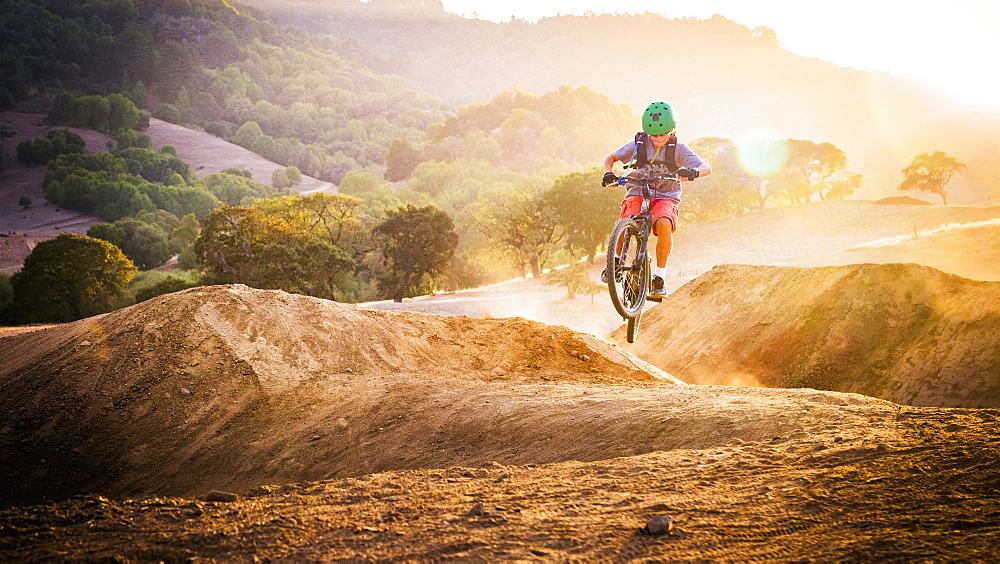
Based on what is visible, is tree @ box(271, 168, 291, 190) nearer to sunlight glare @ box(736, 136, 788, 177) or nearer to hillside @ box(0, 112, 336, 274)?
hillside @ box(0, 112, 336, 274)

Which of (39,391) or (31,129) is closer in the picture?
(39,391)

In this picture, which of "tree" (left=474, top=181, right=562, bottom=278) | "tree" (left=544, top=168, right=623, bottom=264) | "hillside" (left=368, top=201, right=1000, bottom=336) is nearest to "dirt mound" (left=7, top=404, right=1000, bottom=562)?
"hillside" (left=368, top=201, right=1000, bottom=336)

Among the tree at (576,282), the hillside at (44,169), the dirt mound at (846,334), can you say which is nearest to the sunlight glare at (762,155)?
the tree at (576,282)

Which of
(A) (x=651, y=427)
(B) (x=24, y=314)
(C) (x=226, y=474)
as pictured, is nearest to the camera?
(A) (x=651, y=427)

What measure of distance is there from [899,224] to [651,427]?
55.7 m

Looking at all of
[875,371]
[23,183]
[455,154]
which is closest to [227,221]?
[875,371]

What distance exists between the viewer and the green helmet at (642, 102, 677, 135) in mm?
9094

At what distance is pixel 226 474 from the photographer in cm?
1001

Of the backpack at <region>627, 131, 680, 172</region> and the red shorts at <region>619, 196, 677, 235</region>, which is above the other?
the backpack at <region>627, 131, 680, 172</region>

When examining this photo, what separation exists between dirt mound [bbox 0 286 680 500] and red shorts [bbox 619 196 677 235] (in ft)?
10.8

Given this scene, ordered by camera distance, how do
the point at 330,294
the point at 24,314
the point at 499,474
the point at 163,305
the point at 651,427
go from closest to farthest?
1. the point at 499,474
2. the point at 651,427
3. the point at 163,305
4. the point at 24,314
5. the point at 330,294

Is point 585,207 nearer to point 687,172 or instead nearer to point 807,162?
point 807,162

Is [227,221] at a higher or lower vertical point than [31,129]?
lower

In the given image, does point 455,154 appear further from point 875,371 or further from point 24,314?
point 875,371
